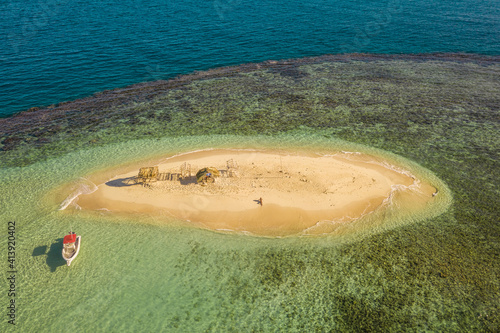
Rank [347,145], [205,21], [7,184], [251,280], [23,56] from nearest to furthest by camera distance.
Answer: [251,280]
[7,184]
[347,145]
[23,56]
[205,21]

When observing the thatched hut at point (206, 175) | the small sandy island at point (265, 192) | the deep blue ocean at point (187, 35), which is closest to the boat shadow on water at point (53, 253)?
the small sandy island at point (265, 192)

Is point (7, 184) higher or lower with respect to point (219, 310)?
higher

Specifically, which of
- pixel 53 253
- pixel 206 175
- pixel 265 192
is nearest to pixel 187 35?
pixel 206 175

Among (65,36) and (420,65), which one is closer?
(420,65)

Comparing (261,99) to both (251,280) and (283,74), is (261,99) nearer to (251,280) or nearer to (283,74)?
(283,74)

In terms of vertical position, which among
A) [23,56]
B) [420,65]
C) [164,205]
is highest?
[23,56]

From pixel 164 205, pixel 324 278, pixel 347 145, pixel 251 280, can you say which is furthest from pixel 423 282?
pixel 164 205

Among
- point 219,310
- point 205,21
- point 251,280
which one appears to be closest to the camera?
point 219,310
